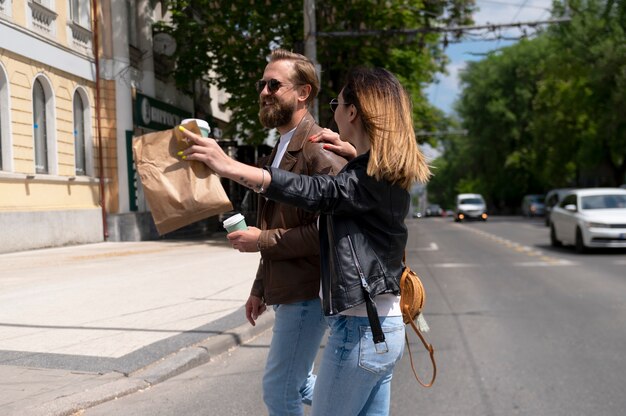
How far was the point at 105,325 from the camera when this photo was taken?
678 centimetres

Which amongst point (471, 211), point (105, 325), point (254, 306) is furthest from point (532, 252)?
point (471, 211)

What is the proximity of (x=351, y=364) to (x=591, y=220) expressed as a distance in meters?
15.2

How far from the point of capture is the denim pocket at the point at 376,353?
2314 millimetres

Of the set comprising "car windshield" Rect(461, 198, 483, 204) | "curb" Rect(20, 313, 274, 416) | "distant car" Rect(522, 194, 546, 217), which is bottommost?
"distant car" Rect(522, 194, 546, 217)

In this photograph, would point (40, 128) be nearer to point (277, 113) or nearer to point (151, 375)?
point (151, 375)

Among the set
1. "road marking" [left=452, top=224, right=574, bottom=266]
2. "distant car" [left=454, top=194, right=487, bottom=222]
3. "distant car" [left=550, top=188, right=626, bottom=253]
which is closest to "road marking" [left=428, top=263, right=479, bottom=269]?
"road marking" [left=452, top=224, right=574, bottom=266]

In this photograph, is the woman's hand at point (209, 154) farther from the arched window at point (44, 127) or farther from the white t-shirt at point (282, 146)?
the arched window at point (44, 127)

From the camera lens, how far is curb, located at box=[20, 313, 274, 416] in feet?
14.1

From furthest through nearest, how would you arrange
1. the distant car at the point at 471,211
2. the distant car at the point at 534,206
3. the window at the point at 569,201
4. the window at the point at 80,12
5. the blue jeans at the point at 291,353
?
the distant car at the point at 534,206 → the distant car at the point at 471,211 → the window at the point at 80,12 → the window at the point at 569,201 → the blue jeans at the point at 291,353

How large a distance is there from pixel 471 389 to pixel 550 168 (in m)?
46.0

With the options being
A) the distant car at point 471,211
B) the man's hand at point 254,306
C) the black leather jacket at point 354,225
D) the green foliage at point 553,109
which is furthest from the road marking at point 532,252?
the distant car at point 471,211

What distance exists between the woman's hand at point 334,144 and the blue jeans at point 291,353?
60 cm

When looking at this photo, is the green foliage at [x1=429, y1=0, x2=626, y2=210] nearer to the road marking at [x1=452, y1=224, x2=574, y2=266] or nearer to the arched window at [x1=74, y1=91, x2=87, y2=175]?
the road marking at [x1=452, y1=224, x2=574, y2=266]

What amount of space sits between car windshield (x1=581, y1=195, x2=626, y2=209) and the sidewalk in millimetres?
9151
